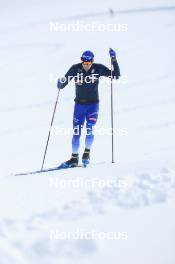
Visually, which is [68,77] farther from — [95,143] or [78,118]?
[95,143]

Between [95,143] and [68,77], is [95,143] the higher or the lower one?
the lower one

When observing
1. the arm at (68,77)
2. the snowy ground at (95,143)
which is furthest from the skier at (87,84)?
the snowy ground at (95,143)

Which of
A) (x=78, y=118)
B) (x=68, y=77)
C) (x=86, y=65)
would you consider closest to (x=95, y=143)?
(x=78, y=118)

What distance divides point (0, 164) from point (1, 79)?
9843 mm

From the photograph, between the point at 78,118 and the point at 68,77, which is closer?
the point at 68,77

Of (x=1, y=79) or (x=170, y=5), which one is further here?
(x=170, y=5)

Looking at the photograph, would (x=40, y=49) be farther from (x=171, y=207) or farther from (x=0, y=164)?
(x=171, y=207)

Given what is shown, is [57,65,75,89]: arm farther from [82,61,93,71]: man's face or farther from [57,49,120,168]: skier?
[82,61,93,71]: man's face

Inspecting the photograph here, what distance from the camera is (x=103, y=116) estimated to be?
57.3 ft

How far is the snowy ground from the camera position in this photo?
19.1 ft

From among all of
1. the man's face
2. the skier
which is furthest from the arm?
the man's face

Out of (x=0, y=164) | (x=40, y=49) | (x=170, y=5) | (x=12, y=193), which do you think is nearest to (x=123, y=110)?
(x=0, y=164)

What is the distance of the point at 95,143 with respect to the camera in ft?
48.8

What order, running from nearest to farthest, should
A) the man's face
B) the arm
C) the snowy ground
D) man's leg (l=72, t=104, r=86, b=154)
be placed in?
the snowy ground < the man's face < the arm < man's leg (l=72, t=104, r=86, b=154)
